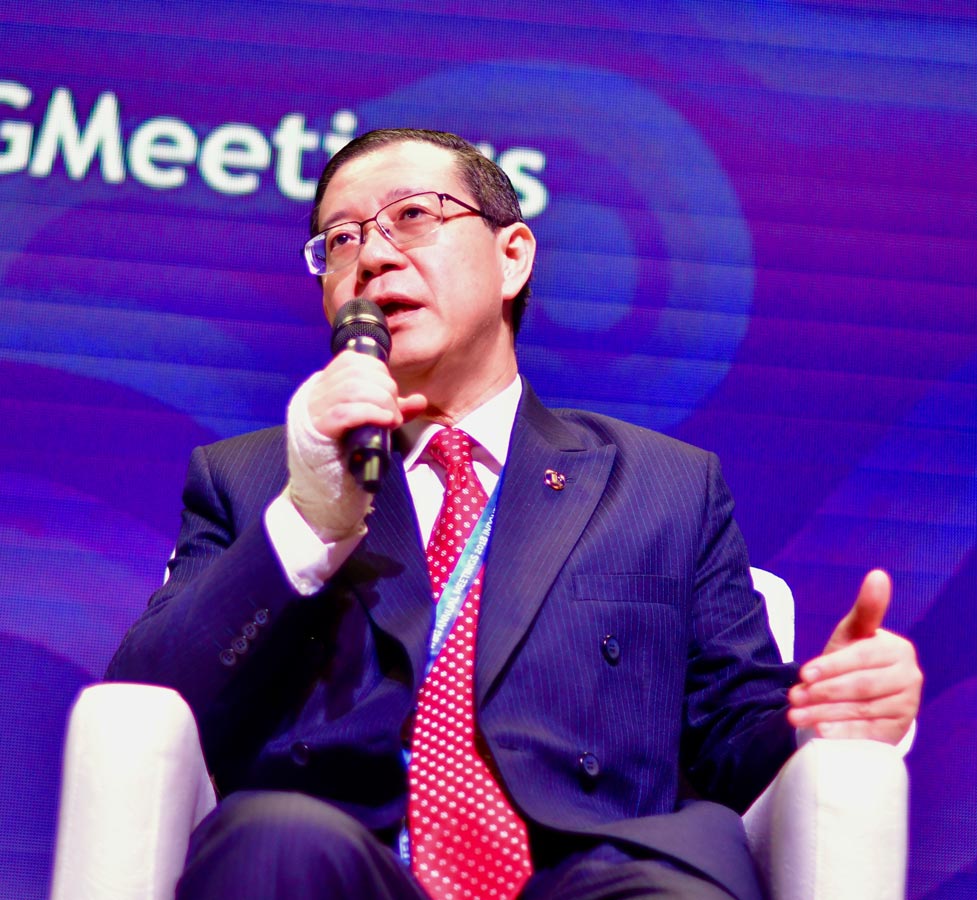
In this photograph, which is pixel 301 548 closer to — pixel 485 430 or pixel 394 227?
pixel 485 430

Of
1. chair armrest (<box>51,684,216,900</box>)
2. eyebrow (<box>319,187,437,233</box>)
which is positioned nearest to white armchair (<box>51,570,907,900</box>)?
chair armrest (<box>51,684,216,900</box>)

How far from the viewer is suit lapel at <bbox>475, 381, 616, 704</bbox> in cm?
160

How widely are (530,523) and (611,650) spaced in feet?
0.63

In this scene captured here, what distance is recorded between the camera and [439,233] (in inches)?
76.8

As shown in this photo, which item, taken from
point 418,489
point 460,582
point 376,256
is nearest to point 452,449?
point 418,489

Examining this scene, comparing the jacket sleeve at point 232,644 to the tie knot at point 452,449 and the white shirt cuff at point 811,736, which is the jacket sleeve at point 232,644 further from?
the white shirt cuff at point 811,736

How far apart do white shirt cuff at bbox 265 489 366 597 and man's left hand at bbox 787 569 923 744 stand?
54 cm

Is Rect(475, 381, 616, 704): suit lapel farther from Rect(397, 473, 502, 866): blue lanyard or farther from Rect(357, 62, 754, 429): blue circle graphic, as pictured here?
Rect(357, 62, 754, 429): blue circle graphic

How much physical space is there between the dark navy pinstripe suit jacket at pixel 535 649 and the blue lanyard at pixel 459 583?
3 centimetres

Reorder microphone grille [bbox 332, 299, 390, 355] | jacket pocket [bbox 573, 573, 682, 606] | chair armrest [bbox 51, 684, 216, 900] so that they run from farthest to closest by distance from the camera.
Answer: jacket pocket [bbox 573, 573, 682, 606], microphone grille [bbox 332, 299, 390, 355], chair armrest [bbox 51, 684, 216, 900]

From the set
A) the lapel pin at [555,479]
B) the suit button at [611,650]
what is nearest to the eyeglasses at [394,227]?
the lapel pin at [555,479]

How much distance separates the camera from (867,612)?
1.44 m

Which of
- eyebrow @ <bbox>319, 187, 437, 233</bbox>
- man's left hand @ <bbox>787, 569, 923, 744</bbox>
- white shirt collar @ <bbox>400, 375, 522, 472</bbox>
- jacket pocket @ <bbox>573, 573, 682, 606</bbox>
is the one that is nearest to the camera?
man's left hand @ <bbox>787, 569, 923, 744</bbox>

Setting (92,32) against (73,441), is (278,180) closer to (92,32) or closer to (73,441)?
(92,32)
